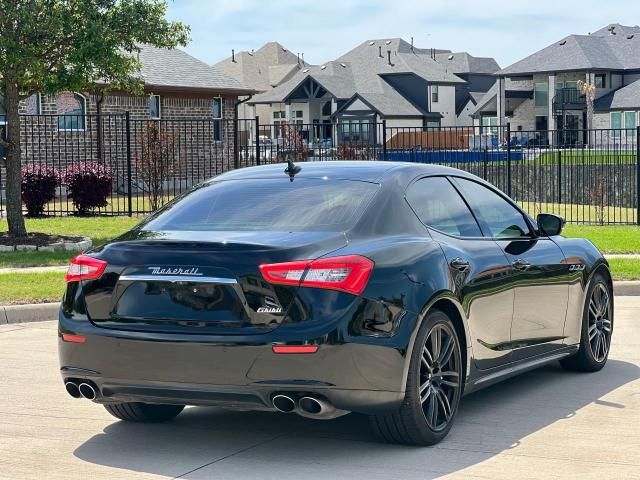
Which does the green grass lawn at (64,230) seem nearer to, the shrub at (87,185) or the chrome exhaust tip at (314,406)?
the shrub at (87,185)

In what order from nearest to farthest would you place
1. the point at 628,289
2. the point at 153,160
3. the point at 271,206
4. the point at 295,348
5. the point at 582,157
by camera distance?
the point at 295,348, the point at 271,206, the point at 628,289, the point at 153,160, the point at 582,157

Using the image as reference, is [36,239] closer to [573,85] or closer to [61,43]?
[61,43]

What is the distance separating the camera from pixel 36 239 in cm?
1973

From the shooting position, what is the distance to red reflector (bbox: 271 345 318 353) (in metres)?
6.29

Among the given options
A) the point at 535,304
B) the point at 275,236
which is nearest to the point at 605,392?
the point at 535,304

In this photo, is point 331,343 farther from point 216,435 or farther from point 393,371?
point 216,435

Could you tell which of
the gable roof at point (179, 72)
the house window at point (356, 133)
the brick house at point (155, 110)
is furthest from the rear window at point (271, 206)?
the gable roof at point (179, 72)

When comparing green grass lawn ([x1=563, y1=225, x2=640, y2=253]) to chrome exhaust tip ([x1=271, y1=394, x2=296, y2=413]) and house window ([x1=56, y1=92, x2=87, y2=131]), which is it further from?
house window ([x1=56, y1=92, x2=87, y2=131])

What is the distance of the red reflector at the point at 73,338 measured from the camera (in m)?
6.78

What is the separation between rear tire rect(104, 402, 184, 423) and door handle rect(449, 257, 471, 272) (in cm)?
197

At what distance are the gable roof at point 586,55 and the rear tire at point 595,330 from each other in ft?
270

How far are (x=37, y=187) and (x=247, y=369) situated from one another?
64.7ft

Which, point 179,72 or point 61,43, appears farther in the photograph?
point 179,72

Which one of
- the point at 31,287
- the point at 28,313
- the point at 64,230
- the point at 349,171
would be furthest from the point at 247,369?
the point at 64,230
